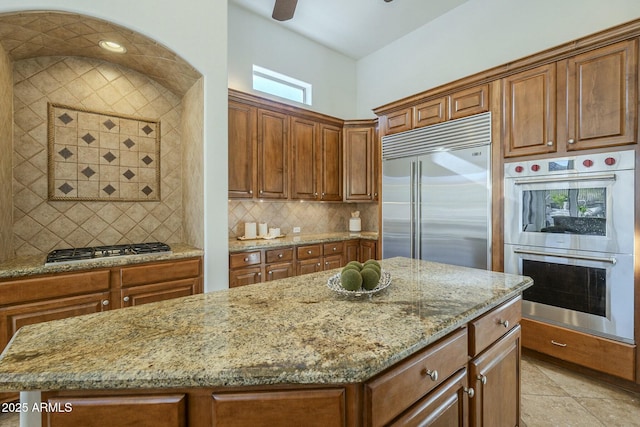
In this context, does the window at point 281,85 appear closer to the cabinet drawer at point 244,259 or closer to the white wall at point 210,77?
the white wall at point 210,77

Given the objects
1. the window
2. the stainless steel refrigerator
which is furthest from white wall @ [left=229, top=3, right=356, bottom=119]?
the stainless steel refrigerator

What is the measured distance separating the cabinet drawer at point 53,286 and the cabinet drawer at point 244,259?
1044 mm

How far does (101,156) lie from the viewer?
270 centimetres

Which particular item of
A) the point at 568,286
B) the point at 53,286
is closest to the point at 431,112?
the point at 568,286

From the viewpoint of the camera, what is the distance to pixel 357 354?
771 mm

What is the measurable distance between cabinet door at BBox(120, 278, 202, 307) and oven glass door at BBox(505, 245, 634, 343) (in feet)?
9.35

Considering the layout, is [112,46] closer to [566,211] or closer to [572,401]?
[566,211]

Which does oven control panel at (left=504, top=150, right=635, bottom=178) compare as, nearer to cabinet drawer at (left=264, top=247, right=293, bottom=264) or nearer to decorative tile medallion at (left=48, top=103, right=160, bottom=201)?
cabinet drawer at (left=264, top=247, right=293, bottom=264)

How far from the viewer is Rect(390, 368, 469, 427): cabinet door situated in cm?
91

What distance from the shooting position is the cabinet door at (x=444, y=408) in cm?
91

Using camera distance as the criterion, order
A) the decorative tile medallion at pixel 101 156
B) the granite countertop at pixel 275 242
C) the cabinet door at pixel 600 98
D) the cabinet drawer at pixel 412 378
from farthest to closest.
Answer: the granite countertop at pixel 275 242 < the decorative tile medallion at pixel 101 156 < the cabinet door at pixel 600 98 < the cabinet drawer at pixel 412 378

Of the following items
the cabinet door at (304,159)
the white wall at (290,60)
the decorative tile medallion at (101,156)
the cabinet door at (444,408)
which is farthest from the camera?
the cabinet door at (304,159)

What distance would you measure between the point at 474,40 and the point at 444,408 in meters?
4.01

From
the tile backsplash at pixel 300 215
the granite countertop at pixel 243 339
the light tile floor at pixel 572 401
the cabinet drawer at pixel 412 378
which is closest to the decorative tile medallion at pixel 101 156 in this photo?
the tile backsplash at pixel 300 215
